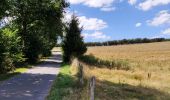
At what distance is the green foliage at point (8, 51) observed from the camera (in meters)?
30.0

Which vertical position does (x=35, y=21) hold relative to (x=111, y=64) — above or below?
above

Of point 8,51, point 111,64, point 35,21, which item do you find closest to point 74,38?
point 35,21

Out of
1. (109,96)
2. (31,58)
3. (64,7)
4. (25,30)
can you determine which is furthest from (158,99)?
(64,7)

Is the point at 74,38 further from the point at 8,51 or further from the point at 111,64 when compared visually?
the point at 8,51

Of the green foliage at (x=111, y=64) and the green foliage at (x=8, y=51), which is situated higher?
the green foliage at (x=8, y=51)

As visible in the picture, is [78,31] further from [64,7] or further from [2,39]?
[2,39]

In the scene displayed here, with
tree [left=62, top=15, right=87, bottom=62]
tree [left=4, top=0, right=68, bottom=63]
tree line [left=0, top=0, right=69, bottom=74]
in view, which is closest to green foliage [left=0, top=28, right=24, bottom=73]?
tree line [left=0, top=0, right=69, bottom=74]

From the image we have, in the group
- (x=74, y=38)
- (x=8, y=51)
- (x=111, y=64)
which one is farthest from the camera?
(x=74, y=38)

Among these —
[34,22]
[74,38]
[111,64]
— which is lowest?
[111,64]

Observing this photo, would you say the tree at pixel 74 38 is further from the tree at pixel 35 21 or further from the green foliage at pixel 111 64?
the tree at pixel 35 21

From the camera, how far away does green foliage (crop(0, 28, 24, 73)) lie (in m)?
30.0

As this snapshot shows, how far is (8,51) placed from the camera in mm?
32344

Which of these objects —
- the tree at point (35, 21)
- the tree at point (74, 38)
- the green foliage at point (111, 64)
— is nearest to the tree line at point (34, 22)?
the tree at point (35, 21)

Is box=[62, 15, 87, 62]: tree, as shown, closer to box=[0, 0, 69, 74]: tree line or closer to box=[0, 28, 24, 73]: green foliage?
box=[0, 0, 69, 74]: tree line
